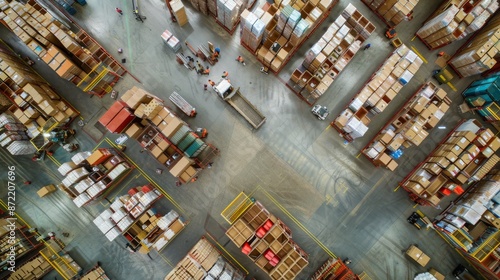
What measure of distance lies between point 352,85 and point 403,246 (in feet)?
35.2

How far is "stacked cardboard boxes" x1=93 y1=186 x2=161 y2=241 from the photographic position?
56.3 feet

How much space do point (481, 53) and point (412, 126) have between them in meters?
5.69

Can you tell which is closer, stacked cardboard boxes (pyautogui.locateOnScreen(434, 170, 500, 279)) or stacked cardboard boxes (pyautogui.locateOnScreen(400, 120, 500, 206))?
stacked cardboard boxes (pyautogui.locateOnScreen(434, 170, 500, 279))

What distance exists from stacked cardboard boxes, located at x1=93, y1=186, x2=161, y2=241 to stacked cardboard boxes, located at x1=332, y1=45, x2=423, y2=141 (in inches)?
498

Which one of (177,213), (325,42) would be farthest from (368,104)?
(177,213)

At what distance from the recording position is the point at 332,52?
60.1 feet

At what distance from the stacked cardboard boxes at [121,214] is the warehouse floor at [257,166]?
5.07 ft

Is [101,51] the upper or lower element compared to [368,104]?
lower

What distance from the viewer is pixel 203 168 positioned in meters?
18.8

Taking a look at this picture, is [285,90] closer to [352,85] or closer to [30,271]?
[352,85]

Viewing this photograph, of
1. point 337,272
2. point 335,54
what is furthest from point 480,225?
point 335,54

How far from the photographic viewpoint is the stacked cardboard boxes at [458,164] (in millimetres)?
17469

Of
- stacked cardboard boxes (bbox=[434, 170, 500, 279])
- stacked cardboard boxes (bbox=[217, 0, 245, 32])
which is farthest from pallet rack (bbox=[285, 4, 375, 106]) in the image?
stacked cardboard boxes (bbox=[434, 170, 500, 279])

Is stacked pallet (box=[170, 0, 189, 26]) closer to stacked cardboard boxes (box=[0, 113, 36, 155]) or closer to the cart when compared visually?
the cart
